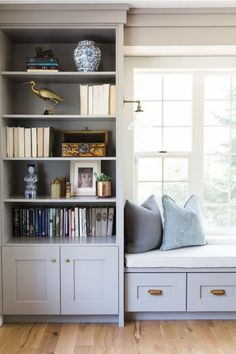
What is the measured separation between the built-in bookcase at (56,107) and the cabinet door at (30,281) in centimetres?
7

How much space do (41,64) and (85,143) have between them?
71 centimetres

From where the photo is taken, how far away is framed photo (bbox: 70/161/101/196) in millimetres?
3385

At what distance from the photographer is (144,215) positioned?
3262 millimetres

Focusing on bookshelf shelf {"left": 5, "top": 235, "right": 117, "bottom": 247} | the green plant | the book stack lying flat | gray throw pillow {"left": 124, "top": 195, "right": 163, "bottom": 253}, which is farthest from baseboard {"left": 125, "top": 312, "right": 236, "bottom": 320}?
the book stack lying flat

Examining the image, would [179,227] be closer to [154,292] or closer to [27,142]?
[154,292]

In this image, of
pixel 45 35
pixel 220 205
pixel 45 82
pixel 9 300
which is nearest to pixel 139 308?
pixel 9 300

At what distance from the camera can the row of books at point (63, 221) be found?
3.33 metres

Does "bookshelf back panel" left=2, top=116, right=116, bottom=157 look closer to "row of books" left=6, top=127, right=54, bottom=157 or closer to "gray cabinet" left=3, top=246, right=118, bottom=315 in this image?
"row of books" left=6, top=127, right=54, bottom=157

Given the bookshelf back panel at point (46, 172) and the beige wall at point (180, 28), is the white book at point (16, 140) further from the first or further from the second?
the beige wall at point (180, 28)

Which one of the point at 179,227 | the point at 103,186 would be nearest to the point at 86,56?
the point at 103,186

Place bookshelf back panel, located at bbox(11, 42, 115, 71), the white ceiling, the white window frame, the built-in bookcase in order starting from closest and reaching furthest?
the white ceiling
the built-in bookcase
bookshelf back panel, located at bbox(11, 42, 115, 71)
the white window frame

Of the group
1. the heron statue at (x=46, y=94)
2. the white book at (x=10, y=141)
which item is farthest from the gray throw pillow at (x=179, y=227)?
the white book at (x=10, y=141)

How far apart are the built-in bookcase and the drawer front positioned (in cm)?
13

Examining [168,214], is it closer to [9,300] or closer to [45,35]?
[9,300]
